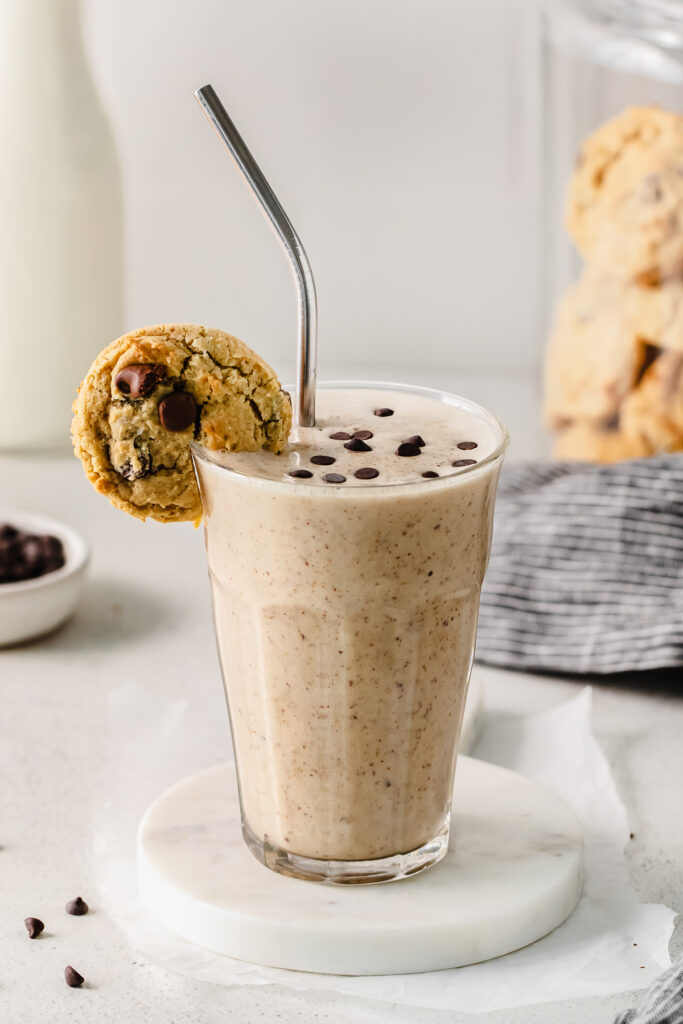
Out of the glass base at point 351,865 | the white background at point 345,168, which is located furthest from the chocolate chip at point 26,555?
the white background at point 345,168

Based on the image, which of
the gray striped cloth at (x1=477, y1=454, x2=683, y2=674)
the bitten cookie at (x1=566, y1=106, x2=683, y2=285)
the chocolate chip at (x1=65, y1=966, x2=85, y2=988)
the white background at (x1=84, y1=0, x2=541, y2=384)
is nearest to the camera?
the chocolate chip at (x1=65, y1=966, x2=85, y2=988)

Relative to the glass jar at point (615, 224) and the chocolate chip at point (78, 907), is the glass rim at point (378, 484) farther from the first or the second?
the glass jar at point (615, 224)

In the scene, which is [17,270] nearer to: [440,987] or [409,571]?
[409,571]

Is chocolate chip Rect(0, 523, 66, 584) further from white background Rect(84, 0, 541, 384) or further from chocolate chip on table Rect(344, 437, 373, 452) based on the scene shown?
white background Rect(84, 0, 541, 384)

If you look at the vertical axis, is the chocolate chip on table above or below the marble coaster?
above

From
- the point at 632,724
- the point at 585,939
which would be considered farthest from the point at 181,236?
the point at 585,939

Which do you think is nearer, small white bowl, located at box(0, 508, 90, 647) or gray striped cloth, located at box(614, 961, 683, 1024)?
gray striped cloth, located at box(614, 961, 683, 1024)

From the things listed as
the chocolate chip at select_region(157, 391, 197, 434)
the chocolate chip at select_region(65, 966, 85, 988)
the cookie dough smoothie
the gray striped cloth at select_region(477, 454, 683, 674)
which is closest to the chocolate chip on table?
the cookie dough smoothie
